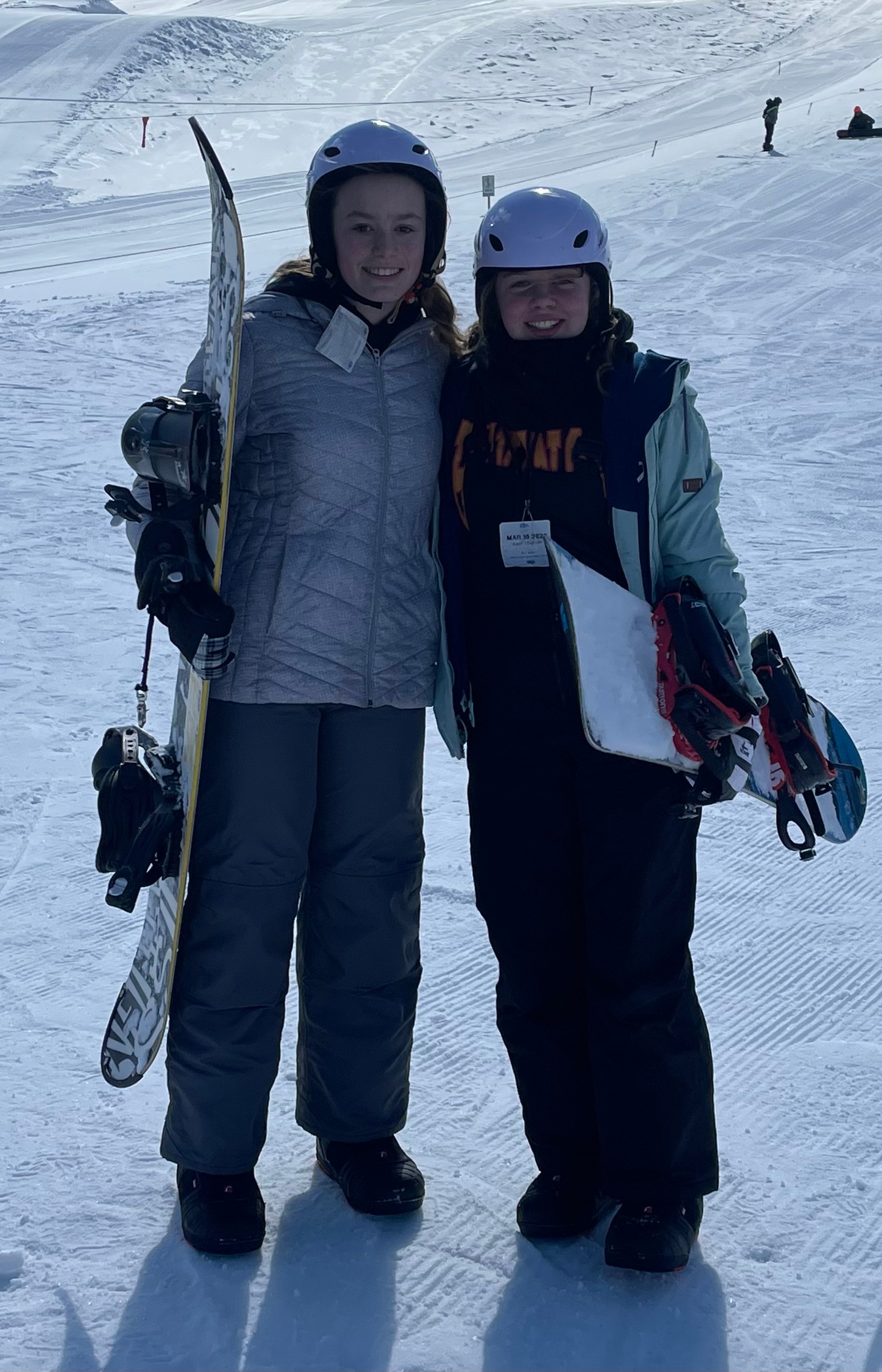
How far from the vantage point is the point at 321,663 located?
232 cm

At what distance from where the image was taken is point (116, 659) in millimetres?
4992

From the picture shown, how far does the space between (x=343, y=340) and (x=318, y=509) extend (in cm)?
28

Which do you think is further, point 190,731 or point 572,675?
point 190,731

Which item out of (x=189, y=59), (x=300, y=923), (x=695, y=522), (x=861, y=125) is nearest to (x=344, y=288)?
(x=695, y=522)

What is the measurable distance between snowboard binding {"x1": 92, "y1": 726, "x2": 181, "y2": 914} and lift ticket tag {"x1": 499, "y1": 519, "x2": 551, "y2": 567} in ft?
2.29

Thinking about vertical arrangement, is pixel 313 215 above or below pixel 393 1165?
above

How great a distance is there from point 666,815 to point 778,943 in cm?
117

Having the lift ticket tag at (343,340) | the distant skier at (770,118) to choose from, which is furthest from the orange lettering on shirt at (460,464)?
the distant skier at (770,118)

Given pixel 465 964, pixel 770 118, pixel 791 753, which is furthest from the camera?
pixel 770 118

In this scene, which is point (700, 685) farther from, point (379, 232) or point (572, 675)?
point (379, 232)

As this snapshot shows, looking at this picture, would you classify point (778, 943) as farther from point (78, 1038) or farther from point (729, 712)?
point (78, 1038)

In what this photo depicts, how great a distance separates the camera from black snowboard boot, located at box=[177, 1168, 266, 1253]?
2295mm

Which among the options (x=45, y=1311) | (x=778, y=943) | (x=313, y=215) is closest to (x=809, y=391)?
(x=778, y=943)

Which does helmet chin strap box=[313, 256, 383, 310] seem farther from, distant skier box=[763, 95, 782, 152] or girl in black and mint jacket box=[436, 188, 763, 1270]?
distant skier box=[763, 95, 782, 152]
